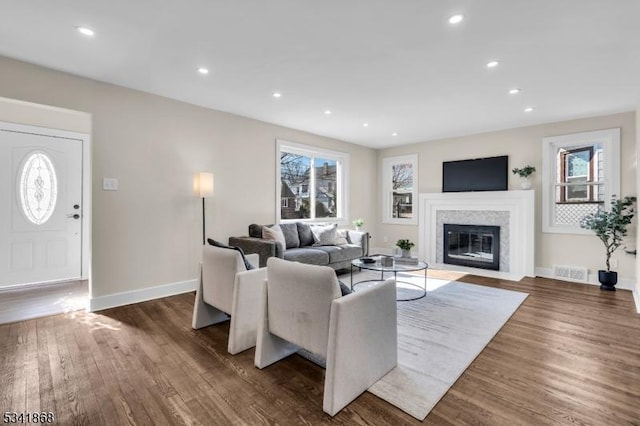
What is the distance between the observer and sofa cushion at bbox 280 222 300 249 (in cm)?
489

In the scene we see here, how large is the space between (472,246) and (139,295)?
555 centimetres

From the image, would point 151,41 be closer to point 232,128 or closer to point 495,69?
point 232,128

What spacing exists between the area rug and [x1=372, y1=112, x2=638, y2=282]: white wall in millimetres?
1581

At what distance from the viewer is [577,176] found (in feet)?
16.1

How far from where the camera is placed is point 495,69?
312 cm

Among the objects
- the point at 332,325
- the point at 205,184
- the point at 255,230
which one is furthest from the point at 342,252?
the point at 332,325

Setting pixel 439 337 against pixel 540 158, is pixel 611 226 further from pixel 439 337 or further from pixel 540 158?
pixel 439 337

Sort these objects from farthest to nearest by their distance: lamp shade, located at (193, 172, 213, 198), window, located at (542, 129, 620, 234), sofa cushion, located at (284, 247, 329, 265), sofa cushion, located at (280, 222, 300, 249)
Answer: sofa cushion, located at (280, 222, 300, 249), window, located at (542, 129, 620, 234), sofa cushion, located at (284, 247, 329, 265), lamp shade, located at (193, 172, 213, 198)

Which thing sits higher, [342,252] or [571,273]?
[342,252]

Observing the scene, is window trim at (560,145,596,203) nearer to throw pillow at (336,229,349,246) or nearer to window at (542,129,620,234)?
window at (542,129,620,234)

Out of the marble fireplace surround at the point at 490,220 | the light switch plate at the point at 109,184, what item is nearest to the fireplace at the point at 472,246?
the marble fireplace surround at the point at 490,220

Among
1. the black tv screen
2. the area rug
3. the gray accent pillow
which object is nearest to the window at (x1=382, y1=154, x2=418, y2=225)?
the black tv screen

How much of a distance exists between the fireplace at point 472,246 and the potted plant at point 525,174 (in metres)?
0.85

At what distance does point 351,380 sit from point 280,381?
0.53m
